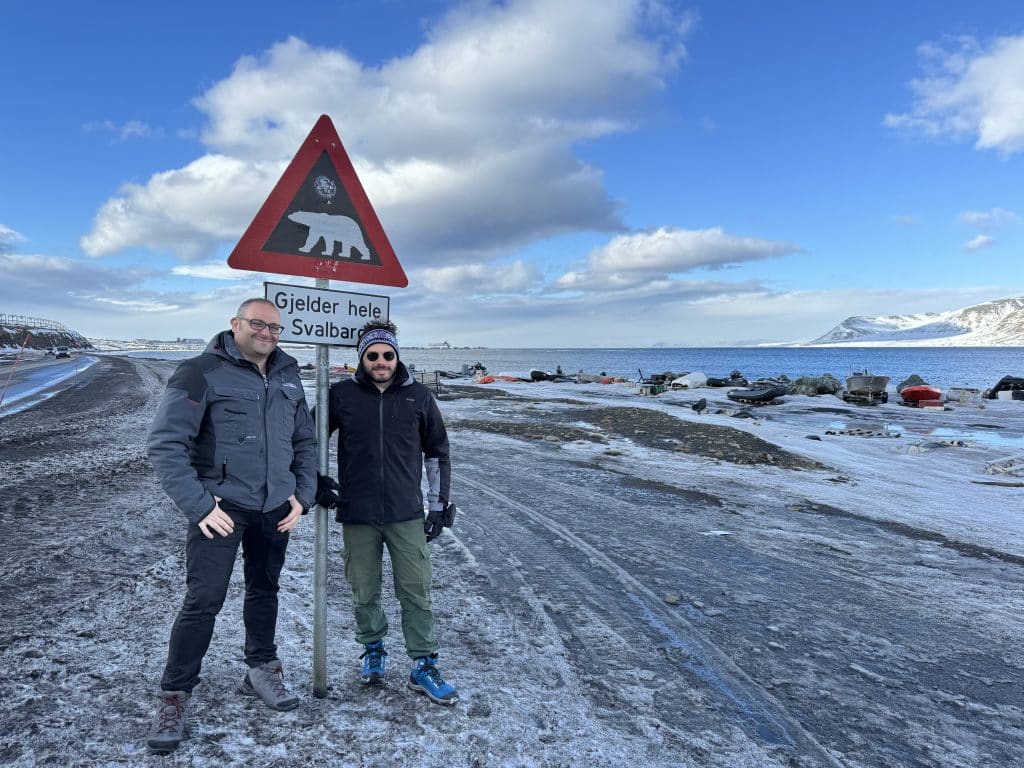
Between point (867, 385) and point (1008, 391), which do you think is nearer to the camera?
point (867, 385)

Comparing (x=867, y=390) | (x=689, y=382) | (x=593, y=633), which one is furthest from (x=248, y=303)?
(x=689, y=382)

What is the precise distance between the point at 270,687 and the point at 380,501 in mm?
1100

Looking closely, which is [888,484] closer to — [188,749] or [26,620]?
[188,749]

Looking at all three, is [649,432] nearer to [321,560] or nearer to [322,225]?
[321,560]

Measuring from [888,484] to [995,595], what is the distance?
5230 mm

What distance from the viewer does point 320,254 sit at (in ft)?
9.84

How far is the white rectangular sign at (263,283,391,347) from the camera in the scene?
2.85m

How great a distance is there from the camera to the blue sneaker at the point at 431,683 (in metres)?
2.96

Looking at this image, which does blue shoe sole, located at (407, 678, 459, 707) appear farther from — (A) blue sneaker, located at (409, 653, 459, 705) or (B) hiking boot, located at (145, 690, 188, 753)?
(B) hiking boot, located at (145, 690, 188, 753)

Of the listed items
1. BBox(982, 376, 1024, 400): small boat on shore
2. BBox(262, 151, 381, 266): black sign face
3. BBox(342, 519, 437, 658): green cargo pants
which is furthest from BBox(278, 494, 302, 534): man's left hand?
BBox(982, 376, 1024, 400): small boat on shore

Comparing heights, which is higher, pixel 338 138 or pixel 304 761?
pixel 338 138

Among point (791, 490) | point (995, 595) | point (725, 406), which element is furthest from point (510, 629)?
point (725, 406)

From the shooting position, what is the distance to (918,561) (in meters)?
5.62

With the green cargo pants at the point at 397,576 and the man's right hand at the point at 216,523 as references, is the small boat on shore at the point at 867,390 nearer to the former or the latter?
the green cargo pants at the point at 397,576
